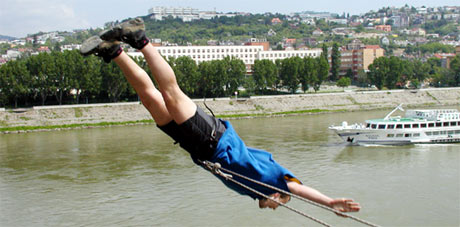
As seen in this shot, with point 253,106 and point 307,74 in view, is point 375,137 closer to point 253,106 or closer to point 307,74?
point 253,106

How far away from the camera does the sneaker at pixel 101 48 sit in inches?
87.0

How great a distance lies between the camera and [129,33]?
2213 millimetres

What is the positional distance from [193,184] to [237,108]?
1969cm

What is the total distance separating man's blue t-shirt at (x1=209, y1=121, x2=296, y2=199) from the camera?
2.53 m

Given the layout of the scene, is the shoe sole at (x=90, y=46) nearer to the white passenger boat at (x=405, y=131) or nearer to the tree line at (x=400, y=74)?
the white passenger boat at (x=405, y=131)

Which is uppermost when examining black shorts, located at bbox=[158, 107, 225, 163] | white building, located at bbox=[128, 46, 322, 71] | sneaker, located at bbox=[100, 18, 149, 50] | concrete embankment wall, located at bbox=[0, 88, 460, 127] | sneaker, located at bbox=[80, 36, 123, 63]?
white building, located at bbox=[128, 46, 322, 71]

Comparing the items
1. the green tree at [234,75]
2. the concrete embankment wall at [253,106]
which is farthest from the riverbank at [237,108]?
the green tree at [234,75]

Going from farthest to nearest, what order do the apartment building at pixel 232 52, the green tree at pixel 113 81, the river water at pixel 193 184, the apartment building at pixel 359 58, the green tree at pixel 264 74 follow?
the apartment building at pixel 232 52 → the apartment building at pixel 359 58 → the green tree at pixel 264 74 → the green tree at pixel 113 81 → the river water at pixel 193 184

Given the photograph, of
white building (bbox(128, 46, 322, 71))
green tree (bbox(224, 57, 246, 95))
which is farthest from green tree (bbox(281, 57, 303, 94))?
white building (bbox(128, 46, 322, 71))

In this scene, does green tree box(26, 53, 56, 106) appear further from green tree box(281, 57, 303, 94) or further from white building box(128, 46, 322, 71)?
white building box(128, 46, 322, 71)

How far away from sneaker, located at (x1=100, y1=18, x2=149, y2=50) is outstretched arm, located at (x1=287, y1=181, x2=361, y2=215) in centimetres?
104

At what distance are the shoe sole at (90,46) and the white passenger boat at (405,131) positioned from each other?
1635 centimetres

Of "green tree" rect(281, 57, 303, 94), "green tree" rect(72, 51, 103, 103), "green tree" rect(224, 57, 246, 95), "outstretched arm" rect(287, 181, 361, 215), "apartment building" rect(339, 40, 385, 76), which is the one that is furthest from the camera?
"apartment building" rect(339, 40, 385, 76)

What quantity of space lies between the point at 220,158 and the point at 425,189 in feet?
31.0
